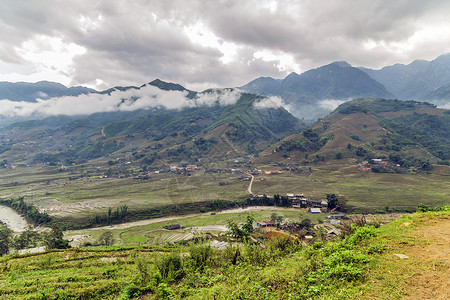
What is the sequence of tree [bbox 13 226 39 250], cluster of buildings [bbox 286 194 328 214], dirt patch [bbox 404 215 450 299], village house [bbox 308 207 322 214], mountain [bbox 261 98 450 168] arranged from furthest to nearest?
mountain [bbox 261 98 450 168] < cluster of buildings [bbox 286 194 328 214] < village house [bbox 308 207 322 214] < tree [bbox 13 226 39 250] < dirt patch [bbox 404 215 450 299]

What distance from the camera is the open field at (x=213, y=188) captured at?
57031mm

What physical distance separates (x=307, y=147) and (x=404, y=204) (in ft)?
246

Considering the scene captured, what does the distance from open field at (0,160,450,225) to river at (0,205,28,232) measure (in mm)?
5546

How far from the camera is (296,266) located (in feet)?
30.2

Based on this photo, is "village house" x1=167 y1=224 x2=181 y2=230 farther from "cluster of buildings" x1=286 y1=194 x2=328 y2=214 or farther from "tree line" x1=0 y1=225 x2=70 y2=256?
"cluster of buildings" x1=286 y1=194 x2=328 y2=214

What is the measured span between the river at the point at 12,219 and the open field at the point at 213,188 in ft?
18.2

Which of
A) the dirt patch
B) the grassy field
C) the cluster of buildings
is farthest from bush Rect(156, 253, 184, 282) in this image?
the cluster of buildings

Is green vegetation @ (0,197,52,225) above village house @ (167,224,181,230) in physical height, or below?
above

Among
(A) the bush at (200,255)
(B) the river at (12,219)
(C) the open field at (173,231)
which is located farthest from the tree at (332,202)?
(B) the river at (12,219)

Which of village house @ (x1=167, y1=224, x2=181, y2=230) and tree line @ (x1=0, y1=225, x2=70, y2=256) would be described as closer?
tree line @ (x1=0, y1=225, x2=70, y2=256)

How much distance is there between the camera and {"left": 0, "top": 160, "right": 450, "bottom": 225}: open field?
187 feet

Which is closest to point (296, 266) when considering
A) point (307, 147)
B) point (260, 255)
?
point (260, 255)

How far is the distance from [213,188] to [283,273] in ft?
223

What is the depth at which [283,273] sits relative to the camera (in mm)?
8578
